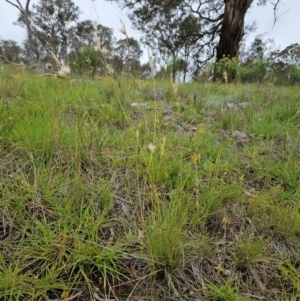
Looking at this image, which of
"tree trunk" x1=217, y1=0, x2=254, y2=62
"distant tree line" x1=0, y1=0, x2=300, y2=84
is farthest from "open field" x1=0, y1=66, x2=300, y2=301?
"tree trunk" x1=217, y1=0, x2=254, y2=62

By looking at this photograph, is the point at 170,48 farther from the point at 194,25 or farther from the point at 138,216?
the point at 138,216

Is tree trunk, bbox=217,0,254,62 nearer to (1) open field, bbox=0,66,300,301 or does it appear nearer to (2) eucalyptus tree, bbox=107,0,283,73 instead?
(2) eucalyptus tree, bbox=107,0,283,73

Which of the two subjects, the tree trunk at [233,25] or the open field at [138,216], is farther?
the tree trunk at [233,25]

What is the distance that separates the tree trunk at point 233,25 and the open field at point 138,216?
241 inches

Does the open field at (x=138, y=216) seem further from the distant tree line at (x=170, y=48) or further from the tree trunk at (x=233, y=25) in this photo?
the tree trunk at (x=233, y=25)

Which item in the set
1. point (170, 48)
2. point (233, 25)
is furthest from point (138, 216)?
point (170, 48)

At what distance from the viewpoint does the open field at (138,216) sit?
1004 mm

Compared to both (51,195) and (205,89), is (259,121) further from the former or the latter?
(51,195)

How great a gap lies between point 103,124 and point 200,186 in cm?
105

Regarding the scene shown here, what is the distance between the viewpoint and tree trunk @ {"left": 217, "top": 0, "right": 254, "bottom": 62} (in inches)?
271

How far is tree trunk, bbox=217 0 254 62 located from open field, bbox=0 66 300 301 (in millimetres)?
6130

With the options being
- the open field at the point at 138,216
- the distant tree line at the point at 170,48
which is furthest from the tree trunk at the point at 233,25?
the open field at the point at 138,216

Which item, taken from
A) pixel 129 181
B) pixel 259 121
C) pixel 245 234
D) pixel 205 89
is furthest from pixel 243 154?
pixel 205 89

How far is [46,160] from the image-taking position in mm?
1484
